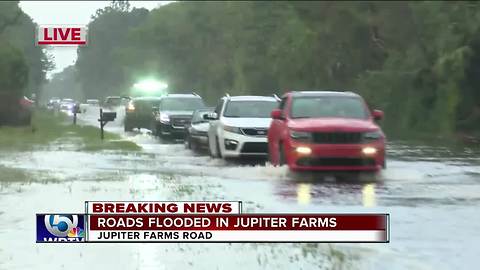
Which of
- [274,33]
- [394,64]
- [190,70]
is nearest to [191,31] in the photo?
[190,70]

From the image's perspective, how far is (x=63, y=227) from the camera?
955 cm

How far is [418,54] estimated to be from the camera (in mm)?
47875

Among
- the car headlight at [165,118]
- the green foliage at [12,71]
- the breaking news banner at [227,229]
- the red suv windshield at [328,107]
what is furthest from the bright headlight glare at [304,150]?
the green foliage at [12,71]

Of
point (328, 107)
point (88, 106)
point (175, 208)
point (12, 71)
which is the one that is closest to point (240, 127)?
point (328, 107)

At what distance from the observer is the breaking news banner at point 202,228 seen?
930 cm

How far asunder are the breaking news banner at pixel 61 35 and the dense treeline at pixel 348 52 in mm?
24981

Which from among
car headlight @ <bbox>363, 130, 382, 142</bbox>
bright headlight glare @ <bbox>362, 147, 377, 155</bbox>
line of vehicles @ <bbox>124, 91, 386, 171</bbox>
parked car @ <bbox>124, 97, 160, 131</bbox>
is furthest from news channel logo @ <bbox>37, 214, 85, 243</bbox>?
parked car @ <bbox>124, 97, 160, 131</bbox>

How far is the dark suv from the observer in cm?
3650

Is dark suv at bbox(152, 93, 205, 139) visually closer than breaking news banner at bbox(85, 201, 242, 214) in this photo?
No

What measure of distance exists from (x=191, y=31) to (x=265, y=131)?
88968 millimetres

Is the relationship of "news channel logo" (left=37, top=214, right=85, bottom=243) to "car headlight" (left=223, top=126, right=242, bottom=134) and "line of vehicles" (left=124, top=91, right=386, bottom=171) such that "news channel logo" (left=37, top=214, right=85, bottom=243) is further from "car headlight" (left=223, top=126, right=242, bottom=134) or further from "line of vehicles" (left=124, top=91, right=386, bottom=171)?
"car headlight" (left=223, top=126, right=242, bottom=134)

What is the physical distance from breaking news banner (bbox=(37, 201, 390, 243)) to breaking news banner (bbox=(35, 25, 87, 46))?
9.27 metres

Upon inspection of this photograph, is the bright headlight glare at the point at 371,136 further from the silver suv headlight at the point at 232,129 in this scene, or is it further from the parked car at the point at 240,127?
the silver suv headlight at the point at 232,129

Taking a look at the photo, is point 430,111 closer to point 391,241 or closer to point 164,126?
point 164,126
